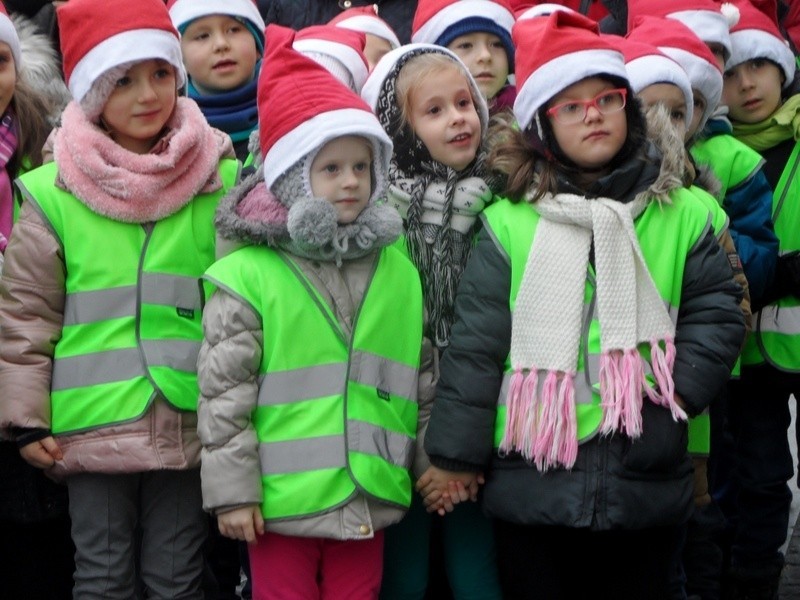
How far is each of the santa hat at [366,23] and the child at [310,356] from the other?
5.12ft

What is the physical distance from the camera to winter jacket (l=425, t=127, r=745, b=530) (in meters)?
3.71

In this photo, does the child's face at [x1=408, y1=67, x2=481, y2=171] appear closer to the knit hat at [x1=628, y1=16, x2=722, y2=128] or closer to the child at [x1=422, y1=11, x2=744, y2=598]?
the child at [x1=422, y1=11, x2=744, y2=598]

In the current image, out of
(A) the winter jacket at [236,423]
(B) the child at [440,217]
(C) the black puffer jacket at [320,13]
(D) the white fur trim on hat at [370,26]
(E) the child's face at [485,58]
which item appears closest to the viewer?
(A) the winter jacket at [236,423]

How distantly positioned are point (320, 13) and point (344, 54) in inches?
44.4

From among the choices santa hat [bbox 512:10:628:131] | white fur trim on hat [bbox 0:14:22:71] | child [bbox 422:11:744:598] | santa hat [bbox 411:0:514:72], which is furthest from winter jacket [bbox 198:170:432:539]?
santa hat [bbox 411:0:514:72]

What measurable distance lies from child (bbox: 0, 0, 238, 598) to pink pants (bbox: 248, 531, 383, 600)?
276mm

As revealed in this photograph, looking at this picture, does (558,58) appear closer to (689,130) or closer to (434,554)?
(689,130)

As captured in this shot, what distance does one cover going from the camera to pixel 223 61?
488 cm

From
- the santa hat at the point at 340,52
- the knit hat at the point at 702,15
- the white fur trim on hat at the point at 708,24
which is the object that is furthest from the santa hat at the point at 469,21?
the white fur trim on hat at the point at 708,24

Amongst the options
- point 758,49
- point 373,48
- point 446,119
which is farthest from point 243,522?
point 758,49

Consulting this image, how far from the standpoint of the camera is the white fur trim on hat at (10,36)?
168 inches

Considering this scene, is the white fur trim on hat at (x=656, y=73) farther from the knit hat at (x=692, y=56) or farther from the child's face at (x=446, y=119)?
the child's face at (x=446, y=119)

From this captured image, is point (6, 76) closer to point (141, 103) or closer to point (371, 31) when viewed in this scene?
point (141, 103)

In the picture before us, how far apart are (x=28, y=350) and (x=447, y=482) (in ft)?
4.07
